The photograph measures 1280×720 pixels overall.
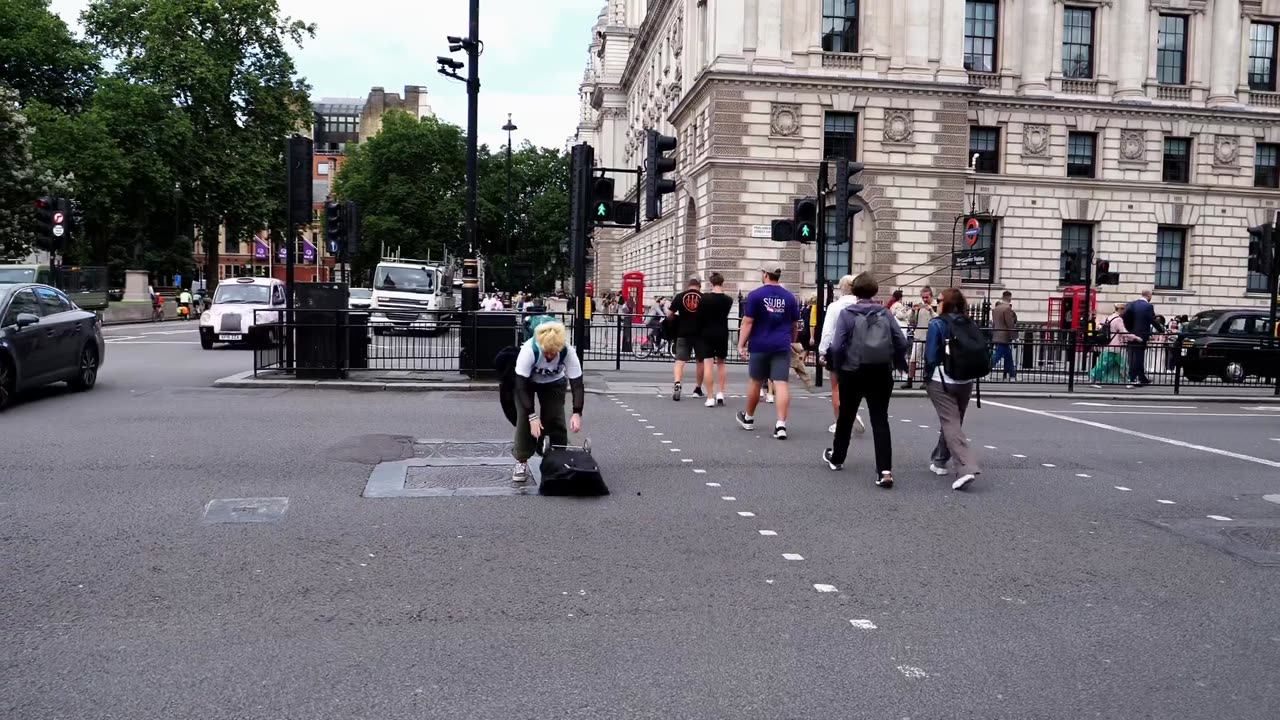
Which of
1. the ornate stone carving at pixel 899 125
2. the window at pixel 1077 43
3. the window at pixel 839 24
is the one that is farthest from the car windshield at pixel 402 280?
the window at pixel 1077 43

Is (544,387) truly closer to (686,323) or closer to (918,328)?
(686,323)

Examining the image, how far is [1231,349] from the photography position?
73.9ft

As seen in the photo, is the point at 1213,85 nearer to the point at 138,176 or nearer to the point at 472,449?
the point at 472,449

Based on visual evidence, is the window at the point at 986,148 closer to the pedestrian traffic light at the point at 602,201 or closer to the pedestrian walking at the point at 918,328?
the pedestrian walking at the point at 918,328

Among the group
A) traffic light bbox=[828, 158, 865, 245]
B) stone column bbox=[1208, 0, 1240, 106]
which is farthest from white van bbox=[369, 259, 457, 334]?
stone column bbox=[1208, 0, 1240, 106]

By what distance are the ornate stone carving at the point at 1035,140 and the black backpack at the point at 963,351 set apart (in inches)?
1312

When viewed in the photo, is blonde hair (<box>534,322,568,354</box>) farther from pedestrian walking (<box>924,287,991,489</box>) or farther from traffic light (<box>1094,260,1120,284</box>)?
traffic light (<box>1094,260,1120,284</box>)

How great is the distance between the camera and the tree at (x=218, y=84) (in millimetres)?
55469

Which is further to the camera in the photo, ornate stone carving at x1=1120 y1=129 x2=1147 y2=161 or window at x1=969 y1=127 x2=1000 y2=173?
ornate stone carving at x1=1120 y1=129 x2=1147 y2=161

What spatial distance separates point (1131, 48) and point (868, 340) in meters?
36.0

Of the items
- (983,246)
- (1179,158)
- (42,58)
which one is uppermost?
(42,58)

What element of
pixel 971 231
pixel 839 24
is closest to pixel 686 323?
pixel 971 231

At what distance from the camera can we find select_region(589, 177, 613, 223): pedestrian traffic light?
50.8 feet

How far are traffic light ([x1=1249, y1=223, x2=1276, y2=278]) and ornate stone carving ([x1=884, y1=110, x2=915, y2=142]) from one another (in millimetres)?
16753
